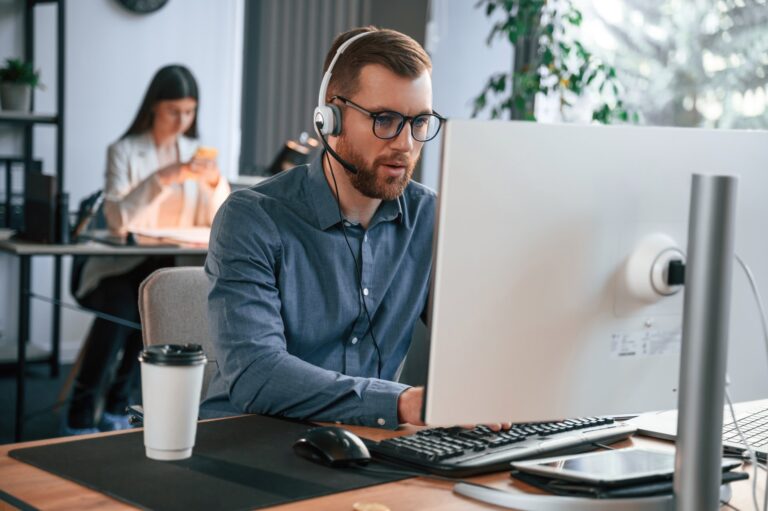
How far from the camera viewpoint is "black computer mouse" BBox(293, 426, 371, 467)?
118cm

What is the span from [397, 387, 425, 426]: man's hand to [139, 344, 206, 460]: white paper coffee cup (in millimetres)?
313

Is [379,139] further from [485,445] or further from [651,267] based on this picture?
[651,267]

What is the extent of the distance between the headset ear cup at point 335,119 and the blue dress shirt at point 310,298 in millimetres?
102

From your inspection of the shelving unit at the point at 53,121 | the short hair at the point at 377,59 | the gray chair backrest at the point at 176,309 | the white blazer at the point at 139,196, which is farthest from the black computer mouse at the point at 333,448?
the shelving unit at the point at 53,121

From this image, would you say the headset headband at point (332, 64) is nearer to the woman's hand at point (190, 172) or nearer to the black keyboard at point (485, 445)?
the black keyboard at point (485, 445)

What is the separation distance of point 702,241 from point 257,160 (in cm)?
449

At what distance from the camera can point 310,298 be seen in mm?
1629

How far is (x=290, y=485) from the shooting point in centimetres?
110

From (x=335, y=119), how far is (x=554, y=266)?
732 mm

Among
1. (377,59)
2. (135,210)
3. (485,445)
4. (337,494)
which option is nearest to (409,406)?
(485,445)

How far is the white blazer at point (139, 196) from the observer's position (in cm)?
367

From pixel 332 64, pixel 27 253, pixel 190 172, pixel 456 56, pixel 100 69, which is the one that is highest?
pixel 456 56

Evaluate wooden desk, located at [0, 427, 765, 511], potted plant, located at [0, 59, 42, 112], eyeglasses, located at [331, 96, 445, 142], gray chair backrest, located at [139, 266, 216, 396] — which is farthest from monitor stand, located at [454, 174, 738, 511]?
potted plant, located at [0, 59, 42, 112]

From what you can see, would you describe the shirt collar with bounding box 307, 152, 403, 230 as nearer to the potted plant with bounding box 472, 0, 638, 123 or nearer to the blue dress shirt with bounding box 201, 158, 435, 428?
the blue dress shirt with bounding box 201, 158, 435, 428
